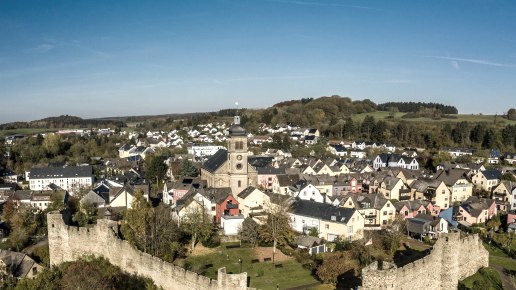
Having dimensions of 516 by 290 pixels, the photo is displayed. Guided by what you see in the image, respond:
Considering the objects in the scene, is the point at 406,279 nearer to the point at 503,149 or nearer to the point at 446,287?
the point at 446,287

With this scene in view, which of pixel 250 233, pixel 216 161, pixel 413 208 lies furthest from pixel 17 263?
pixel 413 208

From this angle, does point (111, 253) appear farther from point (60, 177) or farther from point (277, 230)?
Result: point (60, 177)

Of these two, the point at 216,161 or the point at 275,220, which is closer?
the point at 275,220

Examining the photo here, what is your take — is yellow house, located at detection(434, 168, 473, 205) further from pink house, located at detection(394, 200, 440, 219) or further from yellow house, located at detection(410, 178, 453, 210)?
pink house, located at detection(394, 200, 440, 219)

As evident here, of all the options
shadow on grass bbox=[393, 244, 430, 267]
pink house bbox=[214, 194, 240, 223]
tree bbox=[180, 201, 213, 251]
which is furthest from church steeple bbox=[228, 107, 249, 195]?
shadow on grass bbox=[393, 244, 430, 267]

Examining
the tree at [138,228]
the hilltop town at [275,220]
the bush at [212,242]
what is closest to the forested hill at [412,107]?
the hilltop town at [275,220]

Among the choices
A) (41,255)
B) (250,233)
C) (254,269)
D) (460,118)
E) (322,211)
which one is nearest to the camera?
(254,269)
